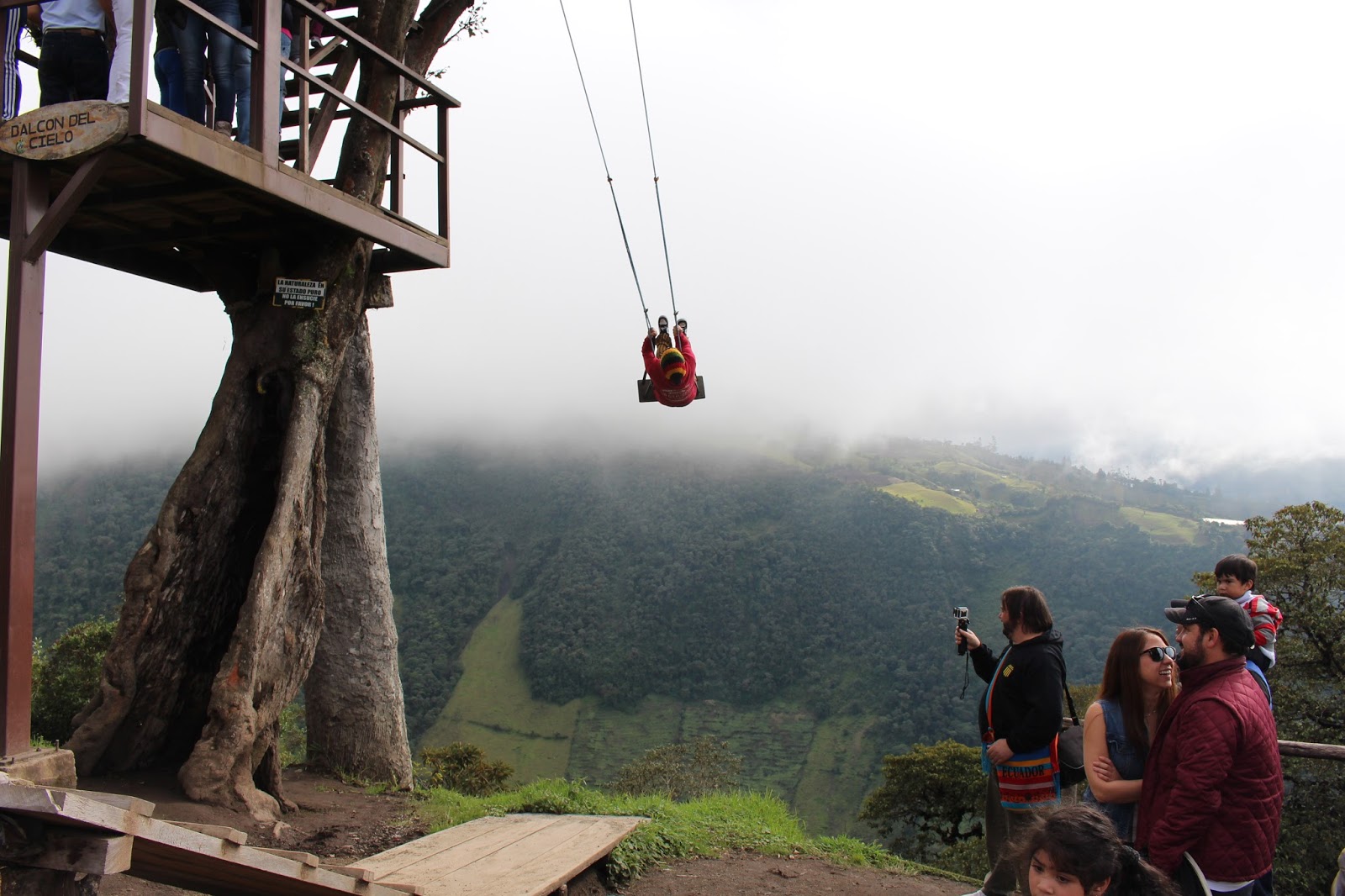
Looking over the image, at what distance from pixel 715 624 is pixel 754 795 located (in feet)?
181

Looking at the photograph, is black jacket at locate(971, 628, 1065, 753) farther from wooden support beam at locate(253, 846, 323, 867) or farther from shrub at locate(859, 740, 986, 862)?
shrub at locate(859, 740, 986, 862)

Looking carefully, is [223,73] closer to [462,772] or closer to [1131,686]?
[1131,686]

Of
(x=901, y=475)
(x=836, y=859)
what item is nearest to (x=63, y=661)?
(x=836, y=859)

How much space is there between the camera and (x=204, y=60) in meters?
5.74

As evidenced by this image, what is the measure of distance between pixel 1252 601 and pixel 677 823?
3.83 metres

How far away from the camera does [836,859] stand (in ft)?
21.1

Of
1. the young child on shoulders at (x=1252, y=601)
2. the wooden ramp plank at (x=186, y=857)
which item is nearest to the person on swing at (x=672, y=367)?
the young child on shoulders at (x=1252, y=601)

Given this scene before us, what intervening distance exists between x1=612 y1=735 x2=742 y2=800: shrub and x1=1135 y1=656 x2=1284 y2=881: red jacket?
1034 centimetres

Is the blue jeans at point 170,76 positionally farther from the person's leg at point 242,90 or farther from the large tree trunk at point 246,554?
the large tree trunk at point 246,554

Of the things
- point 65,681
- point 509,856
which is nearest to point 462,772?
point 65,681

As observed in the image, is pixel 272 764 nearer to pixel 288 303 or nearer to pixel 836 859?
pixel 288 303

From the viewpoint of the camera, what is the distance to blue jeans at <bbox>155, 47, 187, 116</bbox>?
585 centimetres

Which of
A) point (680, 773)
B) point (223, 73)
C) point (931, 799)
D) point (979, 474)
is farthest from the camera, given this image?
point (979, 474)

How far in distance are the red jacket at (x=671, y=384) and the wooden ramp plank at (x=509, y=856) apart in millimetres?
3988
